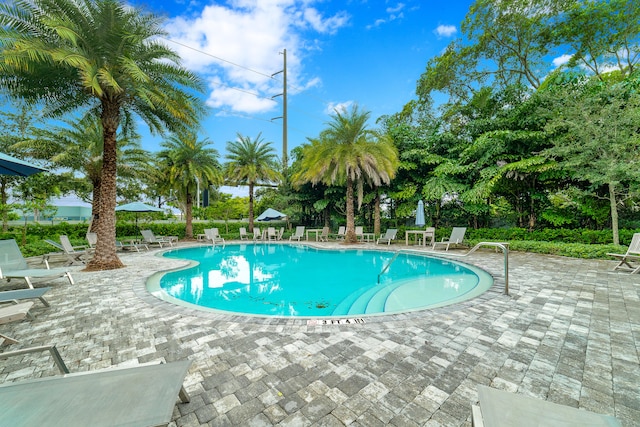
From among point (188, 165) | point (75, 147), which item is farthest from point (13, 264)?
point (188, 165)

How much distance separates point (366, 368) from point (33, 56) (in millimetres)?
8820

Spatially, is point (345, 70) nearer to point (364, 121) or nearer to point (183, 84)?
point (364, 121)

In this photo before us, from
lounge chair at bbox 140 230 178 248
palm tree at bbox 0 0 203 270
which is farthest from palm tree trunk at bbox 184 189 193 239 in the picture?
palm tree at bbox 0 0 203 270

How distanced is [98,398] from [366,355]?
2248mm

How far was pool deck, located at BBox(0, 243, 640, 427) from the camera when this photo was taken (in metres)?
2.12

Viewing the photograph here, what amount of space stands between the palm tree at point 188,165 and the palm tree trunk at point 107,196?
9.25 m

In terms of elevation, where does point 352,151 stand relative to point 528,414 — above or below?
above

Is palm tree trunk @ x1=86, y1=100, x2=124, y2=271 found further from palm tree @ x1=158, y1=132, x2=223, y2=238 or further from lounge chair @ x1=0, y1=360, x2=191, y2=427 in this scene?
palm tree @ x1=158, y1=132, x2=223, y2=238

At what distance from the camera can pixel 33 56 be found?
5.85m

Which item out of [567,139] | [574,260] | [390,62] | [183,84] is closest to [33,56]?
[183,84]

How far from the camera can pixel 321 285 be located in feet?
24.1

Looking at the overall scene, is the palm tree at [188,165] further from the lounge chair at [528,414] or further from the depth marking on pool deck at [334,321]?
the lounge chair at [528,414]

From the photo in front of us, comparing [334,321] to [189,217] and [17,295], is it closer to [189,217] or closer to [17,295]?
[17,295]

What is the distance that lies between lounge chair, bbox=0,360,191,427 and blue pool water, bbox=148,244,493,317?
287 centimetres
